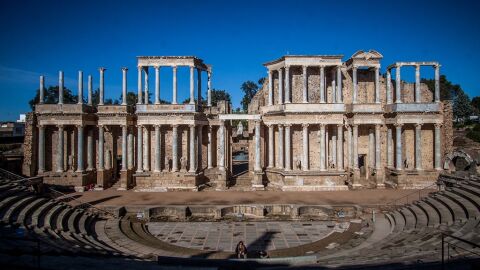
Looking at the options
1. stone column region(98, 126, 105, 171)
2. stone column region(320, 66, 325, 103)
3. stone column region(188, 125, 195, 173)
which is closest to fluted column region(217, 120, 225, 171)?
stone column region(188, 125, 195, 173)

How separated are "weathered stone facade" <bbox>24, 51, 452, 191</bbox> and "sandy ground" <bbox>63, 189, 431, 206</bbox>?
175 centimetres

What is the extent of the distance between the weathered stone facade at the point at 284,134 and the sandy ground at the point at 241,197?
175cm

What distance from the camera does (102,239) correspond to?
1784cm

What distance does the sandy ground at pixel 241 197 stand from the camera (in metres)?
25.0

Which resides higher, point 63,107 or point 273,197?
point 63,107

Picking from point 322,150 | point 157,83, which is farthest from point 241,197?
point 157,83

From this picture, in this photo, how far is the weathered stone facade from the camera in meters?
30.5

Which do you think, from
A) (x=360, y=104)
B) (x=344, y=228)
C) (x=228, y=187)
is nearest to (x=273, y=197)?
(x=228, y=187)

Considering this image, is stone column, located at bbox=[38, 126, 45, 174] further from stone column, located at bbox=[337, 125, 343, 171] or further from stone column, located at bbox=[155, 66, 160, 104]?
stone column, located at bbox=[337, 125, 343, 171]

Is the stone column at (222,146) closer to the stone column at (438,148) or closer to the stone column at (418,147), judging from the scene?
the stone column at (418,147)

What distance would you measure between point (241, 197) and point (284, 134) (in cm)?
838

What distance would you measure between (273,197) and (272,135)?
721 cm

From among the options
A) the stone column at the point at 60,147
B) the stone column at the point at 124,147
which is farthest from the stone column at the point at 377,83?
the stone column at the point at 60,147

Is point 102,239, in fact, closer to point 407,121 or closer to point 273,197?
point 273,197
